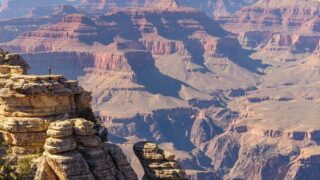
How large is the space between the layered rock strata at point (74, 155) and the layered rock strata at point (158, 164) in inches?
117

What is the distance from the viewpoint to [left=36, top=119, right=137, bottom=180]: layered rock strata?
32.3 m

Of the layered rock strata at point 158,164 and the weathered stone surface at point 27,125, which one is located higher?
the weathered stone surface at point 27,125

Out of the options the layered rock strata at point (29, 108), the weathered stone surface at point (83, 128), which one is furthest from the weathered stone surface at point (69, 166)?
the layered rock strata at point (29, 108)

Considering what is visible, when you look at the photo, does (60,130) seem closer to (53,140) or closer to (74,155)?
(53,140)

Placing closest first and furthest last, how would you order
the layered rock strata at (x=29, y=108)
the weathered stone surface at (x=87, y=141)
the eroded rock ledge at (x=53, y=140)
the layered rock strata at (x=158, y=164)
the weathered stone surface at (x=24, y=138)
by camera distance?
1. the eroded rock ledge at (x=53, y=140)
2. the weathered stone surface at (x=87, y=141)
3. the layered rock strata at (x=29, y=108)
4. the weathered stone surface at (x=24, y=138)
5. the layered rock strata at (x=158, y=164)

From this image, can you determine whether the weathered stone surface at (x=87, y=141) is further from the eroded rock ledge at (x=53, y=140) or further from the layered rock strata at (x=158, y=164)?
the layered rock strata at (x=158, y=164)

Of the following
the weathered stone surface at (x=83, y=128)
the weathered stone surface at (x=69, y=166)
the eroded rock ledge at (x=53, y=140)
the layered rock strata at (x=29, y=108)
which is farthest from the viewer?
the layered rock strata at (x=29, y=108)

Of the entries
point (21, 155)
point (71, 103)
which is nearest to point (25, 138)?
point (21, 155)

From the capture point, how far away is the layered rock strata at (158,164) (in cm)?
3731

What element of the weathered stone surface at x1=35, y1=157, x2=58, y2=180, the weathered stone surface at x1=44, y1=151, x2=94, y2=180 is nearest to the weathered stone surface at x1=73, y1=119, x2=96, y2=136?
the weathered stone surface at x1=44, y1=151, x2=94, y2=180

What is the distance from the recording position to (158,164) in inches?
1484

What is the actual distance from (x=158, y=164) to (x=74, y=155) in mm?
6126

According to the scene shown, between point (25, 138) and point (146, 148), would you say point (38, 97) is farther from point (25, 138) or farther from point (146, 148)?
point (146, 148)

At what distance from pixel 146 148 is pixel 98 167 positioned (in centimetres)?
478
